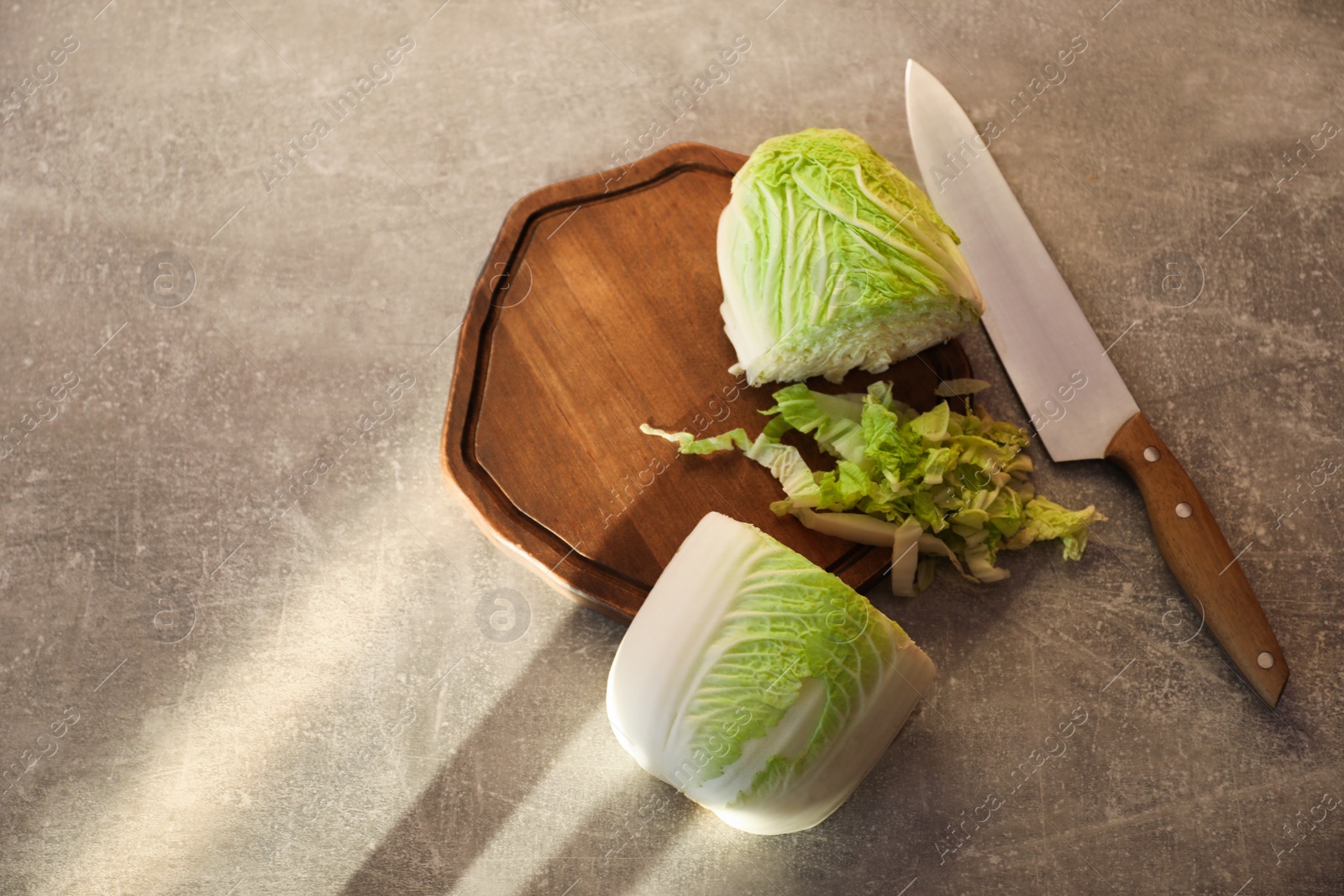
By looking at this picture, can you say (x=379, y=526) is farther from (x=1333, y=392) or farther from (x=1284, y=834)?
(x=1333, y=392)

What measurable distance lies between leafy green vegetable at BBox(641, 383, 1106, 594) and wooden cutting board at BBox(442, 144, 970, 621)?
85 mm

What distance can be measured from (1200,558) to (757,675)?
171cm

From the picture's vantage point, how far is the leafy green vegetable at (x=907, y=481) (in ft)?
9.99

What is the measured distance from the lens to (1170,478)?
3223mm

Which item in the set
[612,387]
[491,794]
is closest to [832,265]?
[612,387]

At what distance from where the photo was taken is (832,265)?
9.71 ft

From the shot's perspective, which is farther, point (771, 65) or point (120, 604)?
point (771, 65)

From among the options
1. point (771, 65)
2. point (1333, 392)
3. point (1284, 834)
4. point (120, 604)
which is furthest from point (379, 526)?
point (1333, 392)

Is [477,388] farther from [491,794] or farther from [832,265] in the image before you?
[491,794]

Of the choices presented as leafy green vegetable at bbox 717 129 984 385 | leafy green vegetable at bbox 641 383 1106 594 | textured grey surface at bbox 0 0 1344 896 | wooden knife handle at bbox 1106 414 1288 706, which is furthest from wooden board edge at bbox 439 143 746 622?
wooden knife handle at bbox 1106 414 1288 706

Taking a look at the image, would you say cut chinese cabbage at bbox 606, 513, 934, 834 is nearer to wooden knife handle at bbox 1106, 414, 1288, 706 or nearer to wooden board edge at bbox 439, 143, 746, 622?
wooden board edge at bbox 439, 143, 746, 622

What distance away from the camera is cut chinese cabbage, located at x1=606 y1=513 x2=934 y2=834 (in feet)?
8.71

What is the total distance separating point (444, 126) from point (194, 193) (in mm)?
1038

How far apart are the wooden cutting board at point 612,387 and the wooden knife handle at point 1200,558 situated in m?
0.68
